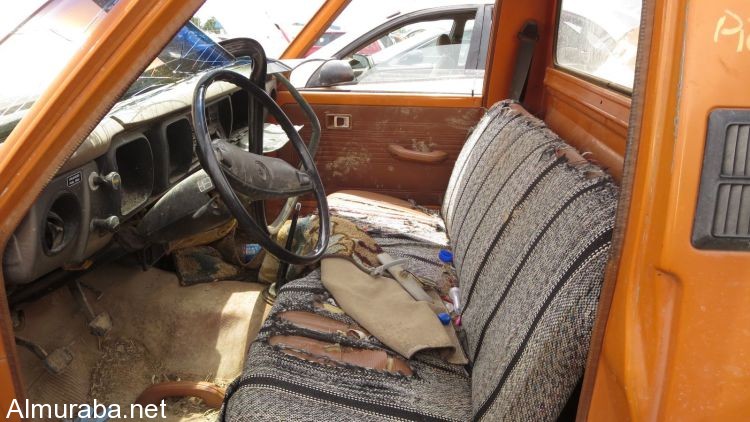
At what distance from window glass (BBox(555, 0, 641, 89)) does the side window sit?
2.28ft

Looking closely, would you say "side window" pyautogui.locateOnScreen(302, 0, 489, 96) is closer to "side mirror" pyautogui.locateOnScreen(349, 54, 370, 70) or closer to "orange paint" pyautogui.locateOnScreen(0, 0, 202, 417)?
"side mirror" pyautogui.locateOnScreen(349, 54, 370, 70)

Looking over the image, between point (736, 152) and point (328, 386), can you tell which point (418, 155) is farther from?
point (736, 152)

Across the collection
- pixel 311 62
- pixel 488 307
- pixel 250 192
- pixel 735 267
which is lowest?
pixel 488 307

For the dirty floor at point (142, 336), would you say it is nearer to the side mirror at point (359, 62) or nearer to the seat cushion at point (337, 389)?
the seat cushion at point (337, 389)

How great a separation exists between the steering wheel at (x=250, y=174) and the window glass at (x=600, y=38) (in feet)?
3.18

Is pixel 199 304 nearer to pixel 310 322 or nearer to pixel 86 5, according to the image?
pixel 310 322

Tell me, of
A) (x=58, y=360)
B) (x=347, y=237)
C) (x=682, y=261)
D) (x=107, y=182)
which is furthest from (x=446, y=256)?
(x=682, y=261)

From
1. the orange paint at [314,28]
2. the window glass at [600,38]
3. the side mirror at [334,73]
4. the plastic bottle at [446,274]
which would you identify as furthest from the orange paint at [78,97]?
the orange paint at [314,28]

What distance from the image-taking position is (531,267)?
140 centimetres

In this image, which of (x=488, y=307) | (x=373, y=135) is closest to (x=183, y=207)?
(x=488, y=307)

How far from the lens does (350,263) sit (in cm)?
208

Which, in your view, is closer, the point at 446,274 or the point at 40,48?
the point at 40,48

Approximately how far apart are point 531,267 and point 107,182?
1114mm

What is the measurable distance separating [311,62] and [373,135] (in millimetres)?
522
